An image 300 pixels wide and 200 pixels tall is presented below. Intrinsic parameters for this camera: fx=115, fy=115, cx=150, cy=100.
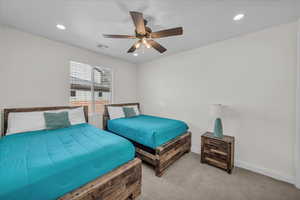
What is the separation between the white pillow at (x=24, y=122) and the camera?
1.98 meters

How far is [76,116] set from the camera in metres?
2.63

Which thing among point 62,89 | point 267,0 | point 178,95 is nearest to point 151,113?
point 178,95

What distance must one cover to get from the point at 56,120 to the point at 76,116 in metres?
0.41

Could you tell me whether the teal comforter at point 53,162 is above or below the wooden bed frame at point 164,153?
above

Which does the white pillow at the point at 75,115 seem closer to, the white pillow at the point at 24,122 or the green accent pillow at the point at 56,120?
the green accent pillow at the point at 56,120

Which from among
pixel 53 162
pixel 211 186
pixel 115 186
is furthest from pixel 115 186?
pixel 211 186

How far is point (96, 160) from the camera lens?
1290 millimetres

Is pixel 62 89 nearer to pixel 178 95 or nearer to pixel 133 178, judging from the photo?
pixel 133 178

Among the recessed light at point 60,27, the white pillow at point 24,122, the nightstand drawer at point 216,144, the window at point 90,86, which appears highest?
the recessed light at point 60,27

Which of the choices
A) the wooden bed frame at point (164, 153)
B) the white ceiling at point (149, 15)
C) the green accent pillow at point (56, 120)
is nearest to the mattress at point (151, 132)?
the wooden bed frame at point (164, 153)

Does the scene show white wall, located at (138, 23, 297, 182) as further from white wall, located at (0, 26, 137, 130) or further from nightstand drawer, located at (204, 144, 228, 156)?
white wall, located at (0, 26, 137, 130)

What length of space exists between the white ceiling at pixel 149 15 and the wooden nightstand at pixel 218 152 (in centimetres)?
205

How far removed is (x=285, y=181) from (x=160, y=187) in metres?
2.04

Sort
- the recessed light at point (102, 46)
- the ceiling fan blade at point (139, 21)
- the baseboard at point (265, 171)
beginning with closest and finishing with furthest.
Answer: the ceiling fan blade at point (139, 21), the baseboard at point (265, 171), the recessed light at point (102, 46)
